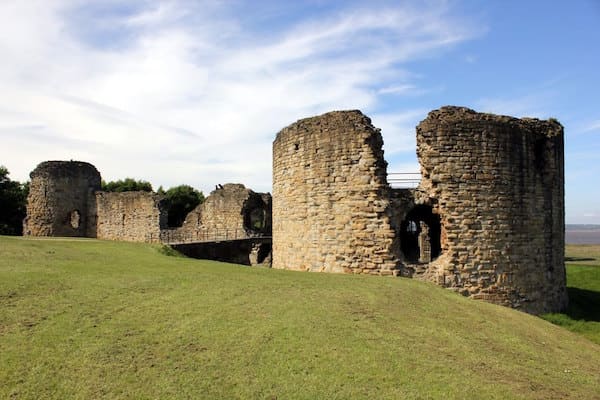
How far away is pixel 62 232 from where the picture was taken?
3173 cm

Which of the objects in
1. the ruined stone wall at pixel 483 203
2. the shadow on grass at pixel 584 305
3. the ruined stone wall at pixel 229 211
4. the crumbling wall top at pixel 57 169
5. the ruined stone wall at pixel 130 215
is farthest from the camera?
the crumbling wall top at pixel 57 169

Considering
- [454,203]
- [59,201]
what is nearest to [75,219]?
[59,201]

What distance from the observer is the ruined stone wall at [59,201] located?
104 feet

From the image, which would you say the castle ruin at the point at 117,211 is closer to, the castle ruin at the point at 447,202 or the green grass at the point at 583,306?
the castle ruin at the point at 447,202

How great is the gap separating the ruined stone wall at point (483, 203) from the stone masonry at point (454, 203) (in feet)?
0.09

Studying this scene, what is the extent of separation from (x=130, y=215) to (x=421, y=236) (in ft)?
57.9

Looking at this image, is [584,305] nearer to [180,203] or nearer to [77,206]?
[77,206]

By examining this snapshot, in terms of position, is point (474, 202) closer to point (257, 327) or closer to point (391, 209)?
point (391, 209)

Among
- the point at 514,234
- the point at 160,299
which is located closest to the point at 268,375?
the point at 160,299

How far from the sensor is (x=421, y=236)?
2511cm

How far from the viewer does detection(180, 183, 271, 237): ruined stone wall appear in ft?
90.1

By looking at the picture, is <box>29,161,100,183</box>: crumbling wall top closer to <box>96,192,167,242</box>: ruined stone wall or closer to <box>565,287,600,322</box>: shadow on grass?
<box>96,192,167,242</box>: ruined stone wall

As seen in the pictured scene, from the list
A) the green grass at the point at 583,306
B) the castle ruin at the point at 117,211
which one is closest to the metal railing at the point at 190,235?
the castle ruin at the point at 117,211

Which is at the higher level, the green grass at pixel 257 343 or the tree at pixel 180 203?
the tree at pixel 180 203
